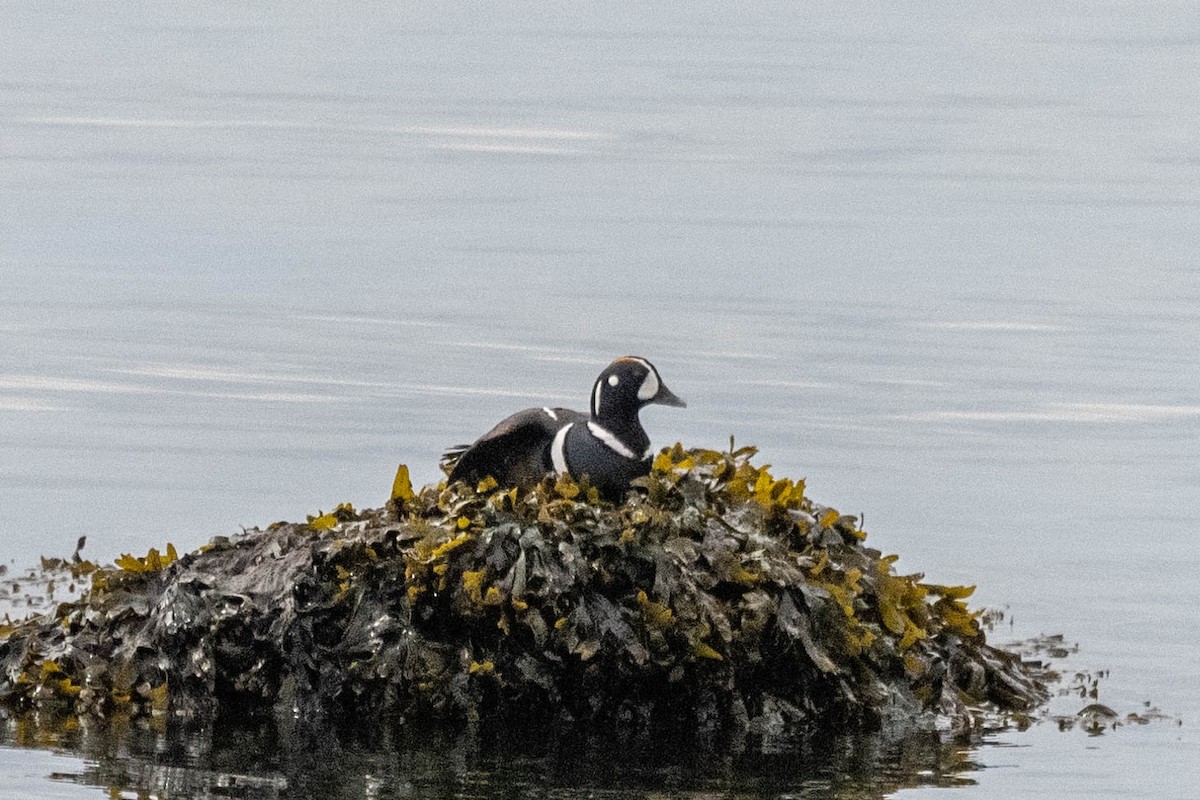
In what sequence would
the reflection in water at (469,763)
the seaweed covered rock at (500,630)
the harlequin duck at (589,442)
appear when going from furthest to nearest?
1. the harlequin duck at (589,442)
2. the seaweed covered rock at (500,630)
3. the reflection in water at (469,763)

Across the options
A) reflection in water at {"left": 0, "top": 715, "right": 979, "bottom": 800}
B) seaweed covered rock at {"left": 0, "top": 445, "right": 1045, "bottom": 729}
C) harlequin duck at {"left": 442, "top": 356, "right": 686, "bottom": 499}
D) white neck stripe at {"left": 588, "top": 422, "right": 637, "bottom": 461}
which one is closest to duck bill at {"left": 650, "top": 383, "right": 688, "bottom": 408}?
harlequin duck at {"left": 442, "top": 356, "right": 686, "bottom": 499}

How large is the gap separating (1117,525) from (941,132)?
58.6ft

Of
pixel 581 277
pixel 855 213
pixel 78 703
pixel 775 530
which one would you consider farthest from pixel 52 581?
pixel 855 213

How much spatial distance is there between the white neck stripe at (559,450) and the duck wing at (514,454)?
0.04m

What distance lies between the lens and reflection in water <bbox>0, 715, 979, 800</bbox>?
795 cm

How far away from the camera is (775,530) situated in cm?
955

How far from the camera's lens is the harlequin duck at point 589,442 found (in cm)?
943

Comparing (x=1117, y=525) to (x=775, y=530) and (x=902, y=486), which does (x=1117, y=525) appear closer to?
(x=902, y=486)

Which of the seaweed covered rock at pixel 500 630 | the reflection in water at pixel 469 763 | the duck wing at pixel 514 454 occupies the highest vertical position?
the duck wing at pixel 514 454

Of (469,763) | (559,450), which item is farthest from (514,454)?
(469,763)

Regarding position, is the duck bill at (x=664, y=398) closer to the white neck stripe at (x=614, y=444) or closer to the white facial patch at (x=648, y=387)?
the white facial patch at (x=648, y=387)

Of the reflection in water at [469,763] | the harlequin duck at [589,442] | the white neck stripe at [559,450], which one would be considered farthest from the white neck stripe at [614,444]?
the reflection in water at [469,763]

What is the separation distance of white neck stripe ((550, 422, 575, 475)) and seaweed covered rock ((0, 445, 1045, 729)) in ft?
0.57

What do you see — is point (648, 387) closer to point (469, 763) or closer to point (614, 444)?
point (614, 444)
